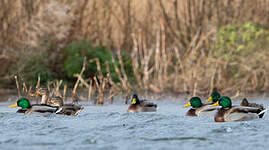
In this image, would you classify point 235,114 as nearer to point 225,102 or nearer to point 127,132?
point 225,102

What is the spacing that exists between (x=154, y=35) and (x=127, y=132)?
879cm

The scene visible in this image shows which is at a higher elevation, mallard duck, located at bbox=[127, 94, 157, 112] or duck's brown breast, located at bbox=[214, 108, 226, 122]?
mallard duck, located at bbox=[127, 94, 157, 112]

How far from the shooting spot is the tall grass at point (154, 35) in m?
12.2

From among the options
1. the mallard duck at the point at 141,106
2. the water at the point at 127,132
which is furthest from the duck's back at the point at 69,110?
the mallard duck at the point at 141,106

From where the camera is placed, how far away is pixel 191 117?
7.89 meters

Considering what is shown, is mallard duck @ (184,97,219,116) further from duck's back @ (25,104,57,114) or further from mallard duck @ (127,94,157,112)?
duck's back @ (25,104,57,114)

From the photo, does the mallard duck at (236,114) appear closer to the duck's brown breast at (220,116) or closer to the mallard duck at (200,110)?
the duck's brown breast at (220,116)

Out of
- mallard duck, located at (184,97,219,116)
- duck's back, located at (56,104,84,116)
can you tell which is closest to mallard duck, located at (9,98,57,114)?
duck's back, located at (56,104,84,116)

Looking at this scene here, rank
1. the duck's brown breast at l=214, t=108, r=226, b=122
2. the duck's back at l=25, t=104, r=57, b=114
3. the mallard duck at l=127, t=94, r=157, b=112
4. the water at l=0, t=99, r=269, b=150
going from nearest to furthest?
the water at l=0, t=99, r=269, b=150 < the duck's brown breast at l=214, t=108, r=226, b=122 < the duck's back at l=25, t=104, r=57, b=114 < the mallard duck at l=127, t=94, r=157, b=112

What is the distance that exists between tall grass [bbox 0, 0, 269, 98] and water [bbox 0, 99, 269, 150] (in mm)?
3928

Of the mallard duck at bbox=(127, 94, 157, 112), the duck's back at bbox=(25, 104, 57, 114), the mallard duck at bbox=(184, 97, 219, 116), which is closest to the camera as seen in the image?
the duck's back at bbox=(25, 104, 57, 114)

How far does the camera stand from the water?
18.1 feet

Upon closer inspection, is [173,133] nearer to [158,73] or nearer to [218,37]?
[158,73]

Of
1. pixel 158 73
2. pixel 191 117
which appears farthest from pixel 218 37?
pixel 191 117
